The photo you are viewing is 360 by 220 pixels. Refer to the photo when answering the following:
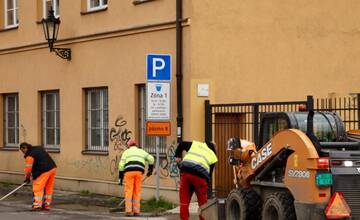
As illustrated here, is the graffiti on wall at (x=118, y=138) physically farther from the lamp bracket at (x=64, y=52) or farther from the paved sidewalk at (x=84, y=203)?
the lamp bracket at (x=64, y=52)

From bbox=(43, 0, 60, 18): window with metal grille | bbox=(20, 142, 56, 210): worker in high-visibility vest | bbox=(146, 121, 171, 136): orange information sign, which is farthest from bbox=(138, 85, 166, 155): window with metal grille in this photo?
bbox=(43, 0, 60, 18): window with metal grille

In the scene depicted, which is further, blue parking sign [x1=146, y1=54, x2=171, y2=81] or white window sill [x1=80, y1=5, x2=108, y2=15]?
white window sill [x1=80, y1=5, x2=108, y2=15]

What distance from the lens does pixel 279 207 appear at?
34.7 ft

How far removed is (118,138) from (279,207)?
869cm

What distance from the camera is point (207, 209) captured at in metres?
12.9

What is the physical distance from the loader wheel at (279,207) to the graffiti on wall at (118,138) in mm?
7829

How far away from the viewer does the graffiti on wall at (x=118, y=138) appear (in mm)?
18531

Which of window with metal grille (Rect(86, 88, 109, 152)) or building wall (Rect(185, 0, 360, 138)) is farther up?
building wall (Rect(185, 0, 360, 138))

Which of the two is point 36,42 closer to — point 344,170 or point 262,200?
point 262,200

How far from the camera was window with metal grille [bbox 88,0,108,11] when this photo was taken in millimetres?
19453

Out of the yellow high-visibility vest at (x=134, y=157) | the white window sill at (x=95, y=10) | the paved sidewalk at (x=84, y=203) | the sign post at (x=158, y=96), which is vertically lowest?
the paved sidewalk at (x=84, y=203)

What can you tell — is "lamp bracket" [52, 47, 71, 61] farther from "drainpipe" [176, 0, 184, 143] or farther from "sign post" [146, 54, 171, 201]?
"sign post" [146, 54, 171, 201]

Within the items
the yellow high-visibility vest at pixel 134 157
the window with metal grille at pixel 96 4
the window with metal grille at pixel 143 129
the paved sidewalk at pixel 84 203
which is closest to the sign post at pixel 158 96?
the yellow high-visibility vest at pixel 134 157

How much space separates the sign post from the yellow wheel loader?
3332 millimetres
